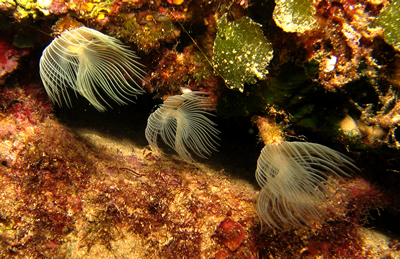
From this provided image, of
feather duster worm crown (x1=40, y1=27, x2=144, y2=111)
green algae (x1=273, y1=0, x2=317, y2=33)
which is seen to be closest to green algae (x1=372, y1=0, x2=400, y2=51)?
green algae (x1=273, y1=0, x2=317, y2=33)

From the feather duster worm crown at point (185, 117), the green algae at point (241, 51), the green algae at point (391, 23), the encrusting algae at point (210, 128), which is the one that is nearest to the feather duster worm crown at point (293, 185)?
the encrusting algae at point (210, 128)

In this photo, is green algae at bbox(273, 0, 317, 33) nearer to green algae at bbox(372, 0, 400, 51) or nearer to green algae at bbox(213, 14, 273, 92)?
green algae at bbox(213, 14, 273, 92)

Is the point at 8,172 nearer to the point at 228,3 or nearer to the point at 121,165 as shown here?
the point at 121,165

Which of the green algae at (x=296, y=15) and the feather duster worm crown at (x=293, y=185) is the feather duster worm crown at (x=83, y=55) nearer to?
the green algae at (x=296, y=15)

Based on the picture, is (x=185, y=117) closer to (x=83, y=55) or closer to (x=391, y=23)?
(x=83, y=55)

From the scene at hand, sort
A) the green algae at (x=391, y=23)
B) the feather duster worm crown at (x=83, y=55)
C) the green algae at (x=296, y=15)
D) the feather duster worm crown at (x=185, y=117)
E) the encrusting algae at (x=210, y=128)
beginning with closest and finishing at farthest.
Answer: the green algae at (x=391, y=23)
the green algae at (x=296, y=15)
the encrusting algae at (x=210, y=128)
the feather duster worm crown at (x=83, y=55)
the feather duster worm crown at (x=185, y=117)

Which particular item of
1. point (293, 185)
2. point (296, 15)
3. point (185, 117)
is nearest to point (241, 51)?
point (296, 15)
